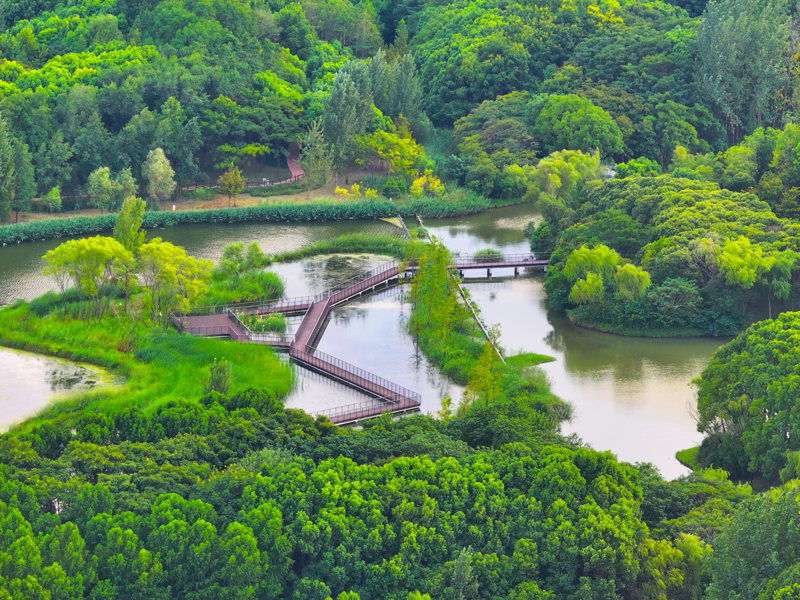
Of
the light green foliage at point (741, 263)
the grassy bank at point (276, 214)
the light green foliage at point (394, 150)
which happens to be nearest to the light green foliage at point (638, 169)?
the grassy bank at point (276, 214)

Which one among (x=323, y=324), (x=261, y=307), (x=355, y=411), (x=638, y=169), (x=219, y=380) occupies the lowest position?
(x=355, y=411)

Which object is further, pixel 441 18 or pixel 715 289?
pixel 441 18

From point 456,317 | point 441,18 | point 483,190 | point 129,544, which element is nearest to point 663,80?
point 483,190

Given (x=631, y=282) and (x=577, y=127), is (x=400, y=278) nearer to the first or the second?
(x=631, y=282)

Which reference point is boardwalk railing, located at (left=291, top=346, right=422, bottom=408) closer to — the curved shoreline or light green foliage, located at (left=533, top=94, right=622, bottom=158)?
the curved shoreline

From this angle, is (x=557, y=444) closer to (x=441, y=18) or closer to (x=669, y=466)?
(x=669, y=466)

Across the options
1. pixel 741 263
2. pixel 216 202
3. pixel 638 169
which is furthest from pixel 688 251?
pixel 216 202

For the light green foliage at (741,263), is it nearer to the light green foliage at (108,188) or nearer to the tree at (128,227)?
the tree at (128,227)
